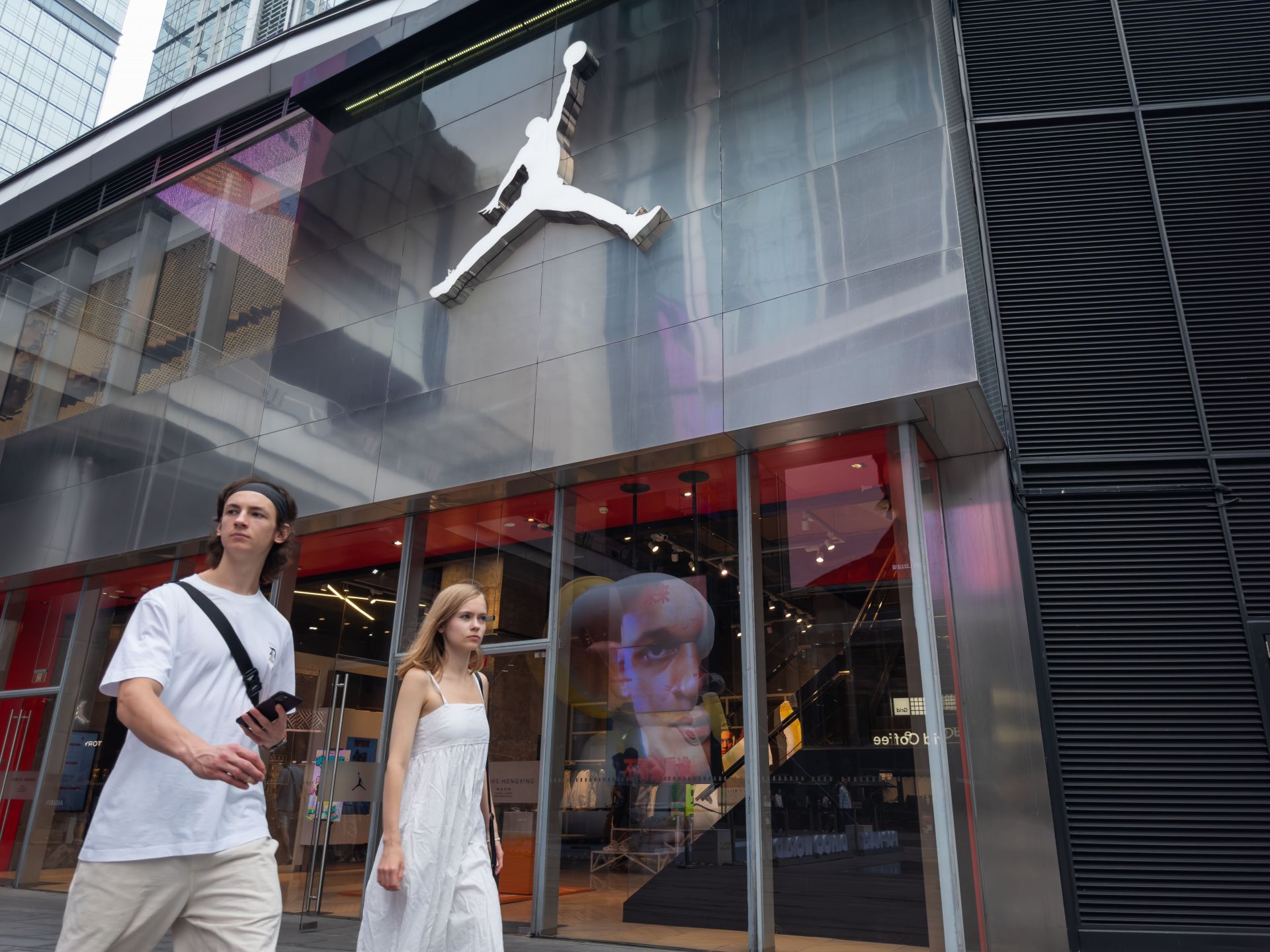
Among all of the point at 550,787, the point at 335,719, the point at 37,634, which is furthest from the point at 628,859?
the point at 37,634

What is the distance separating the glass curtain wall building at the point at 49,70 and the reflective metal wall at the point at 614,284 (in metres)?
87.5

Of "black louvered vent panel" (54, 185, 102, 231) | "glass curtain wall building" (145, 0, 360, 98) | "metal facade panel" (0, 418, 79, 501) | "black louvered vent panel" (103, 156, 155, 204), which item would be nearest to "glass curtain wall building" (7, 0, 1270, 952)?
"metal facade panel" (0, 418, 79, 501)

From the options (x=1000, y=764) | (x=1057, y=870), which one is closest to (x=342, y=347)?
(x=1000, y=764)

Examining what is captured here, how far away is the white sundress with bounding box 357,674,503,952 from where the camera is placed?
2.85m

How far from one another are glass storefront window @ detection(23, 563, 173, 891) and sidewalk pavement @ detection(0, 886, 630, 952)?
1845 millimetres

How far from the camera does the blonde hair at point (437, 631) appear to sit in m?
3.22

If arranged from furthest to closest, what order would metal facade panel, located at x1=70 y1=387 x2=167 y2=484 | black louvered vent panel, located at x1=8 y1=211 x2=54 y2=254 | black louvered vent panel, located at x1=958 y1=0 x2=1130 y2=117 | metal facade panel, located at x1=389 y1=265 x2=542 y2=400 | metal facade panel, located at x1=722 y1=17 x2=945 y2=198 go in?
black louvered vent panel, located at x1=8 y1=211 x2=54 y2=254 → metal facade panel, located at x1=70 y1=387 x2=167 y2=484 → metal facade panel, located at x1=389 y1=265 x2=542 y2=400 → black louvered vent panel, located at x1=958 y1=0 x2=1130 y2=117 → metal facade panel, located at x1=722 y1=17 x2=945 y2=198

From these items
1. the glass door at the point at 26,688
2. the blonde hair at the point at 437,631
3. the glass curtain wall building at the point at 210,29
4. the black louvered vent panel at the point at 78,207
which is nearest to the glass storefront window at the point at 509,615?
the blonde hair at the point at 437,631

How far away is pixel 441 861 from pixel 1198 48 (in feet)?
27.4

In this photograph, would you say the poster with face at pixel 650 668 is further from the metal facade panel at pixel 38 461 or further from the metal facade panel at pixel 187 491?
the metal facade panel at pixel 38 461

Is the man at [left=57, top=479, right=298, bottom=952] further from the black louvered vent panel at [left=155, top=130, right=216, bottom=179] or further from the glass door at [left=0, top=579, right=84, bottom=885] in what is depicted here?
the black louvered vent panel at [left=155, top=130, right=216, bottom=179]

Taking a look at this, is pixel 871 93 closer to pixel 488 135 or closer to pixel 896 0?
pixel 896 0

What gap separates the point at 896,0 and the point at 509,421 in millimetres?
4406

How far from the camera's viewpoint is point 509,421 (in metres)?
7.46
